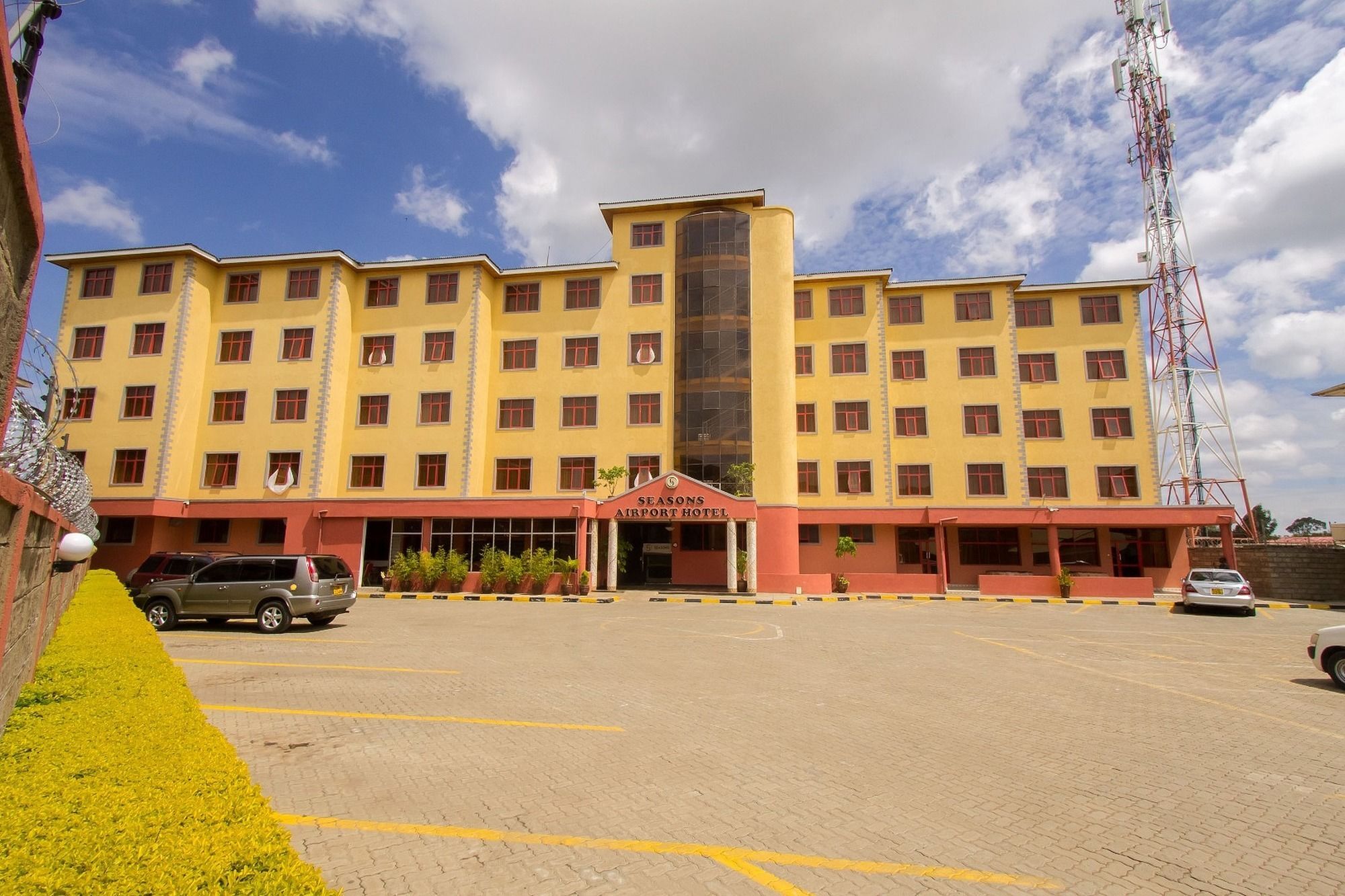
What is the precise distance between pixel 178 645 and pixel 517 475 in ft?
69.9

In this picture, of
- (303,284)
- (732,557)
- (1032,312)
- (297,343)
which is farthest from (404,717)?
(1032,312)

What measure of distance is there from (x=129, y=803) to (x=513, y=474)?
107 feet

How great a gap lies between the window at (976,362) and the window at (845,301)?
5840 mm

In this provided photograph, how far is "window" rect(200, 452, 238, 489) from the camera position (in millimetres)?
34812

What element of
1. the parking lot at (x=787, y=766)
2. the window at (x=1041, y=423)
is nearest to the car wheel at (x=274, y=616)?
the parking lot at (x=787, y=766)

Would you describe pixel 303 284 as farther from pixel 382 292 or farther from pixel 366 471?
pixel 366 471

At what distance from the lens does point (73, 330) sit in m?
35.8

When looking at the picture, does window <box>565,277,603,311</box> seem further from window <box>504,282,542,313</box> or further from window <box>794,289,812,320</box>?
window <box>794,289,812,320</box>

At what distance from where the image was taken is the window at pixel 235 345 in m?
35.9

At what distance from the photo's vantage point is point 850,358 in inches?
1480

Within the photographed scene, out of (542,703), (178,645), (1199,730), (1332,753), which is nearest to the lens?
(1332,753)

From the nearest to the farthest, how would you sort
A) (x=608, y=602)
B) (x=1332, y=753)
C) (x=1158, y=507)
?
(x=1332, y=753) < (x=608, y=602) < (x=1158, y=507)

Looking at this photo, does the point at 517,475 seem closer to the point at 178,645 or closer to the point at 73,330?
the point at 178,645

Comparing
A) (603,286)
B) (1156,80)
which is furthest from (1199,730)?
(1156,80)
